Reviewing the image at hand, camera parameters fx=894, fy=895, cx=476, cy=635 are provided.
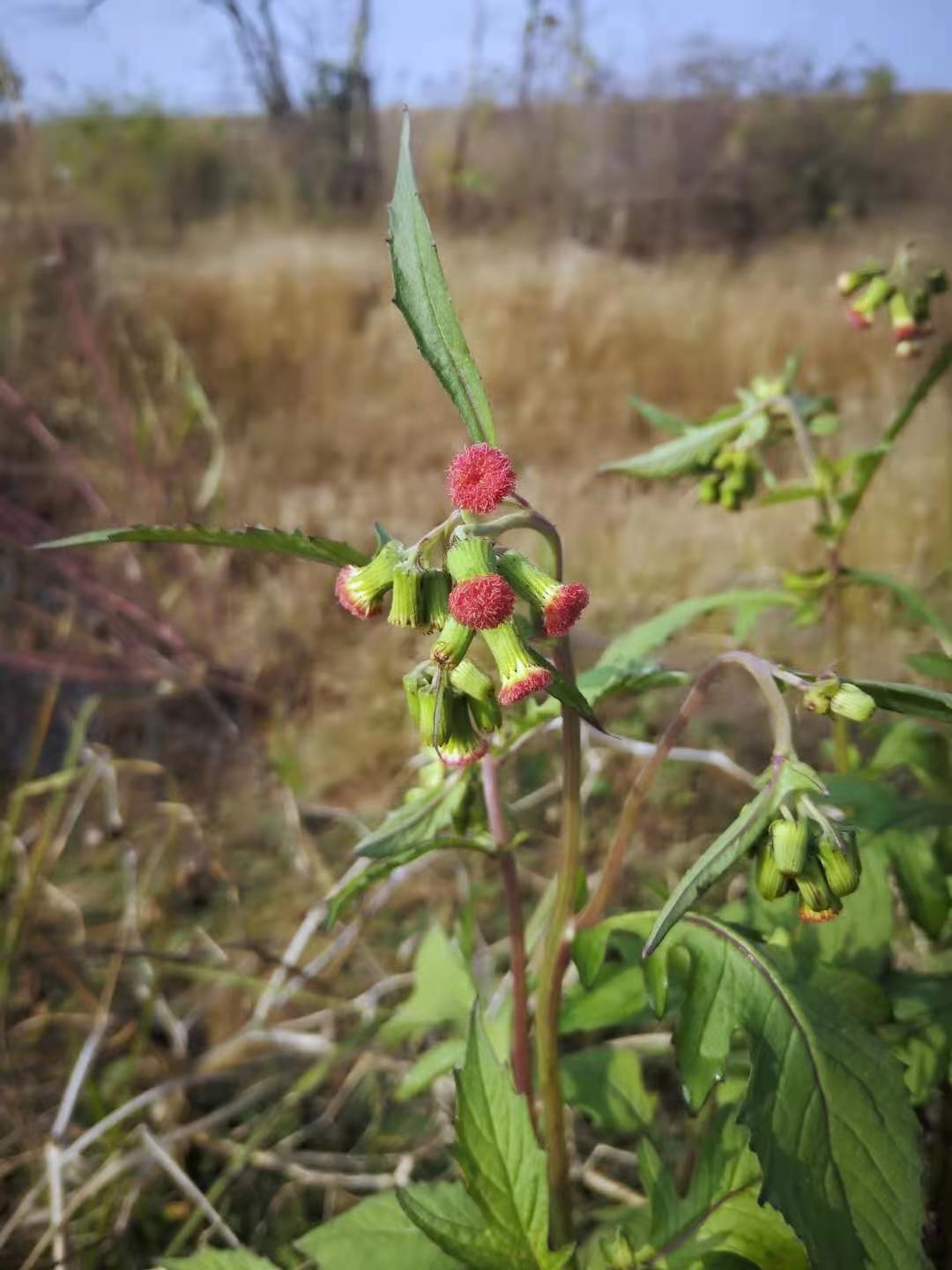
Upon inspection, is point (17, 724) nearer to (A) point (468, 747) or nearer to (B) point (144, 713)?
(B) point (144, 713)

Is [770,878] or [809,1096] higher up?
[770,878]

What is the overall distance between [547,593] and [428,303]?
24 centimetres

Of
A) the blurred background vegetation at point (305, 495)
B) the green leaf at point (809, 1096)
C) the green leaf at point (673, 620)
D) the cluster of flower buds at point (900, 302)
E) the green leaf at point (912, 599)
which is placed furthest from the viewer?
the blurred background vegetation at point (305, 495)

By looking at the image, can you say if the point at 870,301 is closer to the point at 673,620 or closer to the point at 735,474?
the point at 735,474

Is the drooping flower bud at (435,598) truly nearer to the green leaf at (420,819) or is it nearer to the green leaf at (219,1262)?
the green leaf at (420,819)

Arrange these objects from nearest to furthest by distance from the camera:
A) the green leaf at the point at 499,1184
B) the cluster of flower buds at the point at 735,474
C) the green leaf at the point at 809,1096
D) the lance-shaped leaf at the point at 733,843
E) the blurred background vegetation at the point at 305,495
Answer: the lance-shaped leaf at the point at 733,843 → the green leaf at the point at 809,1096 → the green leaf at the point at 499,1184 → the cluster of flower buds at the point at 735,474 → the blurred background vegetation at the point at 305,495

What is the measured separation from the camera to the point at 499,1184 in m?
0.81

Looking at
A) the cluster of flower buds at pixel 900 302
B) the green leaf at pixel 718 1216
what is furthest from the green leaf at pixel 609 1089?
the cluster of flower buds at pixel 900 302

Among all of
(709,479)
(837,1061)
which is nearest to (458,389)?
(837,1061)

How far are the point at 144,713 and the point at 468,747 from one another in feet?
8.99

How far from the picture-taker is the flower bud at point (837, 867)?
0.71m

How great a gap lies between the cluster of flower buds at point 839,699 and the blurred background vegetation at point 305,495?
1.06 meters

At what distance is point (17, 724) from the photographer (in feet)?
10.8

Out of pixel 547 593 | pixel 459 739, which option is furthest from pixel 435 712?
pixel 547 593
